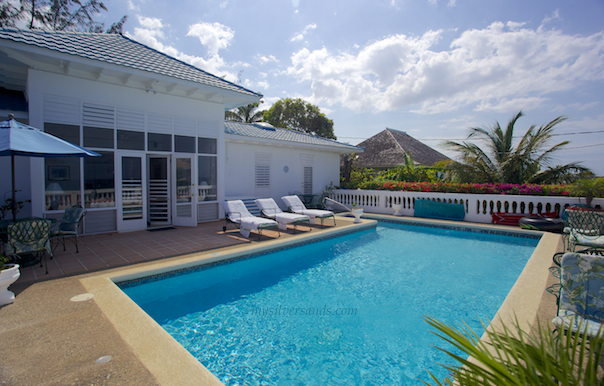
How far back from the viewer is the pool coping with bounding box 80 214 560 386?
2.55 metres

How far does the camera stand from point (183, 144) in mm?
9234

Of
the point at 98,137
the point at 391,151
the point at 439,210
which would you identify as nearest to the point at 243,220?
the point at 98,137

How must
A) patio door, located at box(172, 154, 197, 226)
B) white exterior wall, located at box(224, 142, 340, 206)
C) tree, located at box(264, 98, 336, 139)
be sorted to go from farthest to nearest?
tree, located at box(264, 98, 336, 139) → white exterior wall, located at box(224, 142, 340, 206) → patio door, located at box(172, 154, 197, 226)

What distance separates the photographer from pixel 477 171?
1326 cm

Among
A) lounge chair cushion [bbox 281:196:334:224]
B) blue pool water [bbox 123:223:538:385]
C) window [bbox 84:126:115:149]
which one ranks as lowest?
blue pool water [bbox 123:223:538:385]

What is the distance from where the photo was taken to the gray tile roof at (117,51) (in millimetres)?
6520

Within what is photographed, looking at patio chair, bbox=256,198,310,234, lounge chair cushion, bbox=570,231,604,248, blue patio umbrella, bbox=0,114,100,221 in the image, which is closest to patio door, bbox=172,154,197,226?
patio chair, bbox=256,198,310,234

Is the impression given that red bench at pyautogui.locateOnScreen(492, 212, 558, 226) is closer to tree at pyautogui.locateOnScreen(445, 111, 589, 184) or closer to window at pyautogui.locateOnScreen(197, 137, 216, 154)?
tree at pyautogui.locateOnScreen(445, 111, 589, 184)

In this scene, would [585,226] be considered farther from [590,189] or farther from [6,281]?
[6,281]

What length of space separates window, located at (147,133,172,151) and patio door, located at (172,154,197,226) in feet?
1.49

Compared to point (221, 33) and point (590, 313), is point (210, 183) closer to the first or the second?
point (221, 33)

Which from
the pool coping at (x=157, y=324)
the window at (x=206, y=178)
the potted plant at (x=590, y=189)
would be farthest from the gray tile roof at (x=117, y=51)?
the potted plant at (x=590, y=189)

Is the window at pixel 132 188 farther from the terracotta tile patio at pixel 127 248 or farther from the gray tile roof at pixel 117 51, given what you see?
the gray tile roof at pixel 117 51

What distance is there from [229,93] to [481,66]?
373 inches
